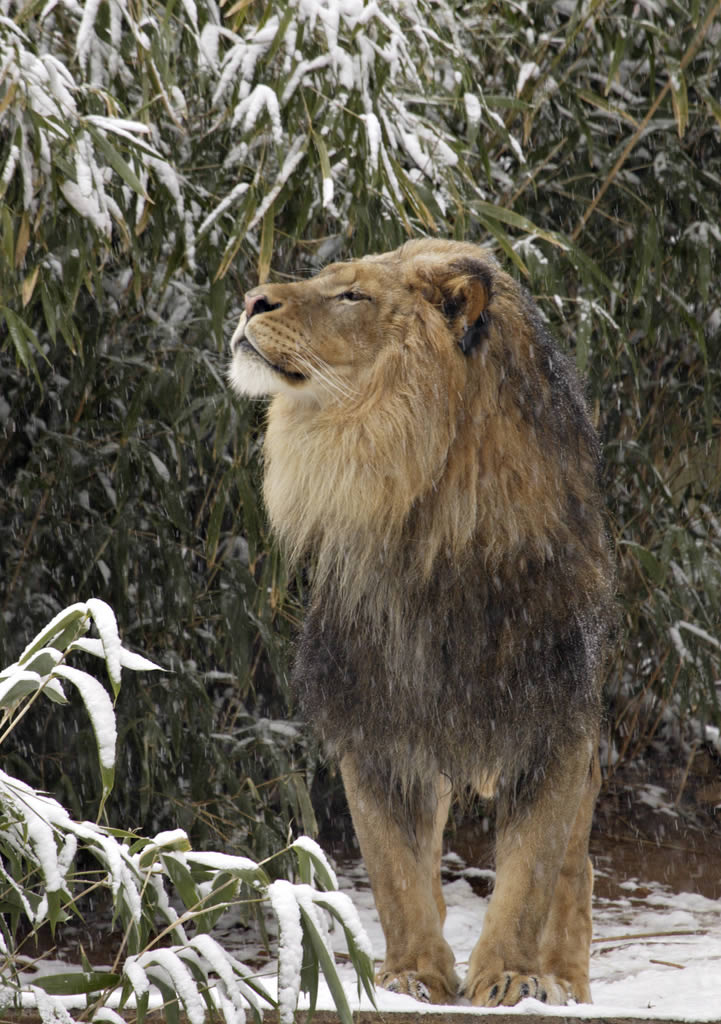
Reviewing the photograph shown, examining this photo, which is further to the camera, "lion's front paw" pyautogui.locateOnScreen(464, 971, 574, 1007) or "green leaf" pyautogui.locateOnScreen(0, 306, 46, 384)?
"green leaf" pyautogui.locateOnScreen(0, 306, 46, 384)

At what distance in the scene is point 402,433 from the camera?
2824mm

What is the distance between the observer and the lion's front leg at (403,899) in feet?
9.33

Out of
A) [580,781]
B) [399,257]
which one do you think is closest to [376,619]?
[580,781]

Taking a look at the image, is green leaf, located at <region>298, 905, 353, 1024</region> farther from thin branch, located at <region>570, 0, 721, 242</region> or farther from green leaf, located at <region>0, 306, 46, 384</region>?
thin branch, located at <region>570, 0, 721, 242</region>

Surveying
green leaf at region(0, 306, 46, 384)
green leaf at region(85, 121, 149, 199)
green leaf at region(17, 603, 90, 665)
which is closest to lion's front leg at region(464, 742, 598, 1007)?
green leaf at region(17, 603, 90, 665)

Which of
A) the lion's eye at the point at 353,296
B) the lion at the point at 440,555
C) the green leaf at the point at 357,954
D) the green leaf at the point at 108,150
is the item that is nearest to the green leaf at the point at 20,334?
the green leaf at the point at 108,150

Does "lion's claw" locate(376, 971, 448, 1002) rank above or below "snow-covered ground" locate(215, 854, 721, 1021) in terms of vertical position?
above

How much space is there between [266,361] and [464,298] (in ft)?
1.36

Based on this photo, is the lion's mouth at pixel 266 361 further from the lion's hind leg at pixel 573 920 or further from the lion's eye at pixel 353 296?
the lion's hind leg at pixel 573 920

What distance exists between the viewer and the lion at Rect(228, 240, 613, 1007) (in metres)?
2.83

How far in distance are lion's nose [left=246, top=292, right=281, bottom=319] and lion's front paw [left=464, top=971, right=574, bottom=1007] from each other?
139 centimetres

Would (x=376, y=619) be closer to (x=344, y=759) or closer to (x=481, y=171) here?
(x=344, y=759)

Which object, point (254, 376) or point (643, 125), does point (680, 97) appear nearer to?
point (643, 125)

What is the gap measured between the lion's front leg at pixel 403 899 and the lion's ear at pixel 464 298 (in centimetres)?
94
